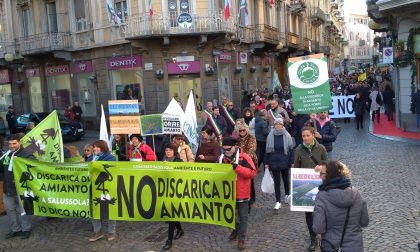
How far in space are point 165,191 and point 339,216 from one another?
3254 mm

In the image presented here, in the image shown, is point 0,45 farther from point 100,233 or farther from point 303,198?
point 303,198

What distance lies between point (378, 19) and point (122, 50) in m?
12.8

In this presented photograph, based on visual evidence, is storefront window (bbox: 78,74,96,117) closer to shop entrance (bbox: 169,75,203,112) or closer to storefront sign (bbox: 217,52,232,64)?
shop entrance (bbox: 169,75,203,112)

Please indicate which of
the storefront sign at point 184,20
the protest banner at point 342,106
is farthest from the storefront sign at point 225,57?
the protest banner at point 342,106

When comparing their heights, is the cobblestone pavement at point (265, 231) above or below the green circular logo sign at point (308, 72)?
below

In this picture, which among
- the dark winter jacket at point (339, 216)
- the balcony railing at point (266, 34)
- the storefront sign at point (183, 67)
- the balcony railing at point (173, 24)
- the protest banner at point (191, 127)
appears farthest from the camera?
the balcony railing at point (266, 34)

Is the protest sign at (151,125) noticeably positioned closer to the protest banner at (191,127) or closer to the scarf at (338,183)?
the protest banner at (191,127)

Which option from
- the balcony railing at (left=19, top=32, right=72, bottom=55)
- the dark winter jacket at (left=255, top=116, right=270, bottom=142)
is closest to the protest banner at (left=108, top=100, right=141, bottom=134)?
the dark winter jacket at (left=255, top=116, right=270, bottom=142)

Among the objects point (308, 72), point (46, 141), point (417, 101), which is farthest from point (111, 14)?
point (308, 72)

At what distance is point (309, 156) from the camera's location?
264 inches

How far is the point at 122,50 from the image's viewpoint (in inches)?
958

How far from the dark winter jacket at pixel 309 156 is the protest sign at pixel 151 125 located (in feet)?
13.6

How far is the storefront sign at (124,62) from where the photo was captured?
2375 centimetres

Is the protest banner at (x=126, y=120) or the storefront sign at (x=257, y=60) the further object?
the storefront sign at (x=257, y=60)
